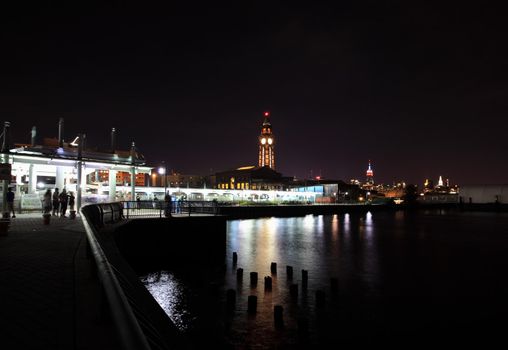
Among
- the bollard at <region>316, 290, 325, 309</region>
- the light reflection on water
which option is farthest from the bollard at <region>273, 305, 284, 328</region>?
the light reflection on water

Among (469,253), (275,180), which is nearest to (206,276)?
(469,253)

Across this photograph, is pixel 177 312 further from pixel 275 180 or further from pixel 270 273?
pixel 275 180

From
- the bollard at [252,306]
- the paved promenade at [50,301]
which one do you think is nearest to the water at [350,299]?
the bollard at [252,306]

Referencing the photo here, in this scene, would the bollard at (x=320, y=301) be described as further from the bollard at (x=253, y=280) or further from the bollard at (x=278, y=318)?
the bollard at (x=253, y=280)

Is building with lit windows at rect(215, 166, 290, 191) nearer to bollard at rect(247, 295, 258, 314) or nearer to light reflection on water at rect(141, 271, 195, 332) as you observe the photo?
light reflection on water at rect(141, 271, 195, 332)

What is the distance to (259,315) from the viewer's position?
63.2 feet

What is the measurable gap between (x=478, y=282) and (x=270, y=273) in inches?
576

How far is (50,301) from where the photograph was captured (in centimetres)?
802

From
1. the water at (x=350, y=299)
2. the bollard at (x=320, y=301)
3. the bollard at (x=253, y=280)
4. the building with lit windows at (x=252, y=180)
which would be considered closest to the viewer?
the water at (x=350, y=299)

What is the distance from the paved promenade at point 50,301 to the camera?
592 centimetres

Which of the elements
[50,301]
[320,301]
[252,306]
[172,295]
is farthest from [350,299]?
[50,301]

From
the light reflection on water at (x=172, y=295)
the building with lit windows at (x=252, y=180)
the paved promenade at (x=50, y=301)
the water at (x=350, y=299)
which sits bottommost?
the water at (x=350, y=299)

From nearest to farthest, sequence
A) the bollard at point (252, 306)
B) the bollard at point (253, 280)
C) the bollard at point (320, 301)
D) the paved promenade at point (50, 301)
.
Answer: the paved promenade at point (50, 301) → the bollard at point (252, 306) → the bollard at point (320, 301) → the bollard at point (253, 280)

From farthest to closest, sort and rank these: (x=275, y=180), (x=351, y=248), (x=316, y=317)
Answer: (x=275, y=180) → (x=351, y=248) → (x=316, y=317)
